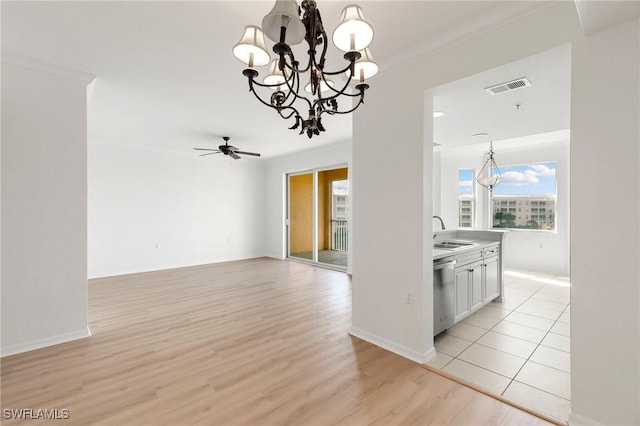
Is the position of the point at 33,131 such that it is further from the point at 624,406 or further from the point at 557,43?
the point at 624,406

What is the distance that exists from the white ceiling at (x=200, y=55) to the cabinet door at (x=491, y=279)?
6.32ft

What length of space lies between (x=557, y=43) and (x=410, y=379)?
8.27 ft

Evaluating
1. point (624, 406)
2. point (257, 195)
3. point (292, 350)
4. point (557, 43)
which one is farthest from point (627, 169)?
point (257, 195)

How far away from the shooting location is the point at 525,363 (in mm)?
2516

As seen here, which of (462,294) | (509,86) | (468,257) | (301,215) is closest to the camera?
(509,86)

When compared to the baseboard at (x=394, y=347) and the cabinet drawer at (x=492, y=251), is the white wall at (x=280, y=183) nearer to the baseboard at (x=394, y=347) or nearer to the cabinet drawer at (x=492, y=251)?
the cabinet drawer at (x=492, y=251)

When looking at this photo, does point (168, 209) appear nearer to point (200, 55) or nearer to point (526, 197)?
point (200, 55)

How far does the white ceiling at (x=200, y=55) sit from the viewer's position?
2024 mm

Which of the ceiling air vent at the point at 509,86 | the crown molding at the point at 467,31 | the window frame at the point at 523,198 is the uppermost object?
the crown molding at the point at 467,31

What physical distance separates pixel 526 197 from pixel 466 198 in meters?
1.24

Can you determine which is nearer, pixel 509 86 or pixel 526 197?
pixel 509 86

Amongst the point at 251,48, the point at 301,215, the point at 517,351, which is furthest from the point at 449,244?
the point at 301,215

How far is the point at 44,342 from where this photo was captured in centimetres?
279

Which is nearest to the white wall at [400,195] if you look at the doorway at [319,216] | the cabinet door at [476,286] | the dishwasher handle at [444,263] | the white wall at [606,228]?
the dishwasher handle at [444,263]
